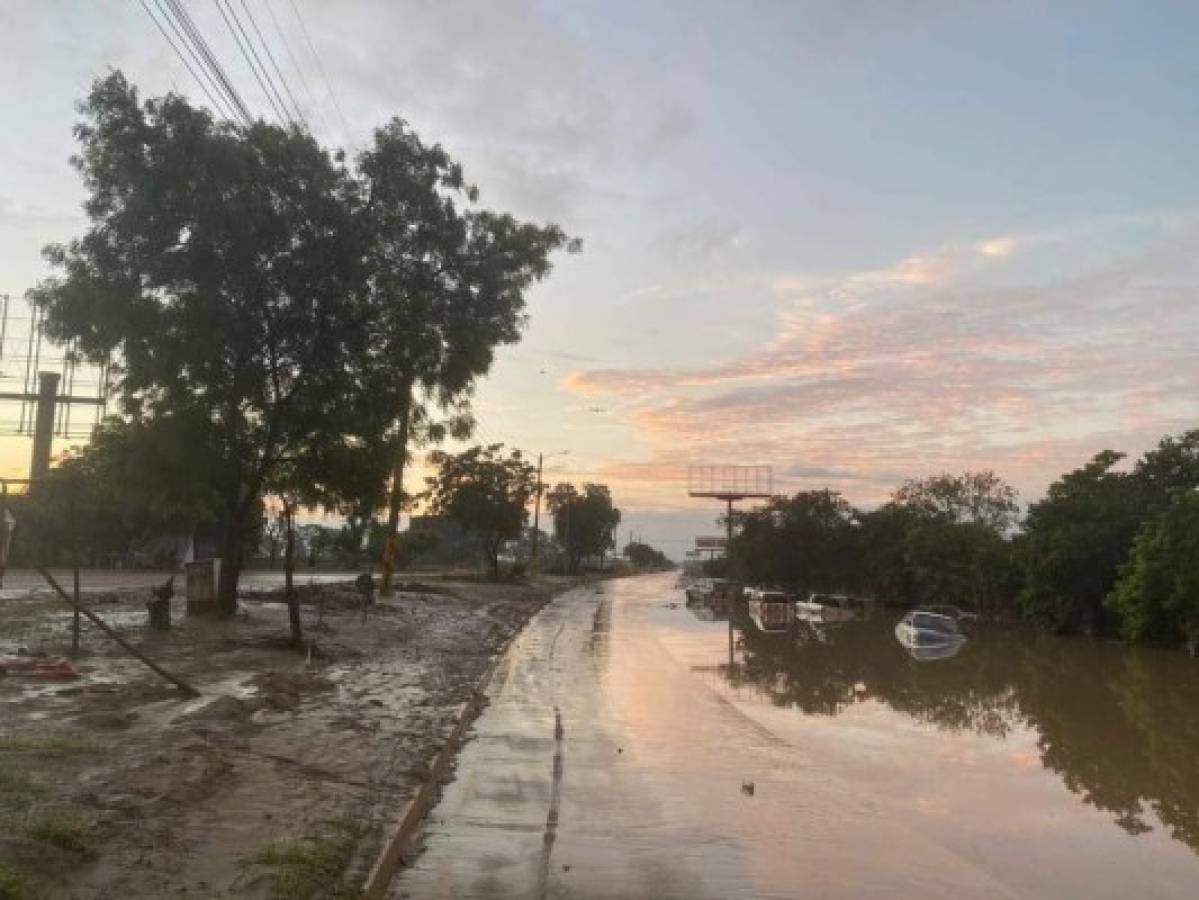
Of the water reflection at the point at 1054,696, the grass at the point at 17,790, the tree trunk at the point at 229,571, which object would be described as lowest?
the water reflection at the point at 1054,696

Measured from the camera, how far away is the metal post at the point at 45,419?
48.5 m

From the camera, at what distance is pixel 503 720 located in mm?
16562

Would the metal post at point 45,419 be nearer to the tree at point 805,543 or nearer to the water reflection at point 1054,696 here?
the water reflection at point 1054,696

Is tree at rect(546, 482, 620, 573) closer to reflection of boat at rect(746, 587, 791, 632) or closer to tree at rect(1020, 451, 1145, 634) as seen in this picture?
reflection of boat at rect(746, 587, 791, 632)

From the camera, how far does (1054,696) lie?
25703mm

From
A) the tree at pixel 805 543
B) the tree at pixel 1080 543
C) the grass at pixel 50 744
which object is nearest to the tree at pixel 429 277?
the grass at pixel 50 744

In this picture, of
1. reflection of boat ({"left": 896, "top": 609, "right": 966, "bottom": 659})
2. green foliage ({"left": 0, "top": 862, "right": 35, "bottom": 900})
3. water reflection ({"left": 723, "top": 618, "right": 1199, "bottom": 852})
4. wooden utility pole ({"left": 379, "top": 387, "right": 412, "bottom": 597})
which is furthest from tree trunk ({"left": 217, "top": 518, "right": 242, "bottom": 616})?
reflection of boat ({"left": 896, "top": 609, "right": 966, "bottom": 659})

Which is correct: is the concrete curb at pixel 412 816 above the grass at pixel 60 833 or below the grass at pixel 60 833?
below

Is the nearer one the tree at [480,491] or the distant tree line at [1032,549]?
the distant tree line at [1032,549]

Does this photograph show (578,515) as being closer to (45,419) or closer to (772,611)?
(772,611)

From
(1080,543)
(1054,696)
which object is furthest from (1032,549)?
(1054,696)

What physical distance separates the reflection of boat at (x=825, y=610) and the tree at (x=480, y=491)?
18.6 metres

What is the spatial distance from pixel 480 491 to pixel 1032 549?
104 ft

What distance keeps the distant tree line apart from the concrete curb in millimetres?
32079
